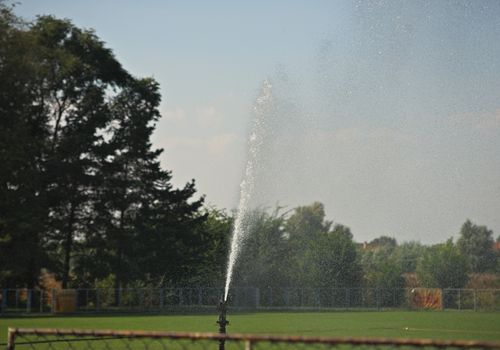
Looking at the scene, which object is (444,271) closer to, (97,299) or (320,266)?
(320,266)

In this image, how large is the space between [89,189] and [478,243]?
58.7 m

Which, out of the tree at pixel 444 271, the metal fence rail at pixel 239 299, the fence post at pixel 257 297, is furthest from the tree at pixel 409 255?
the fence post at pixel 257 297

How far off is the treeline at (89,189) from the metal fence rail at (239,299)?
7.53ft

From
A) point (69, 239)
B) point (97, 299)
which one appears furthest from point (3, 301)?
point (69, 239)

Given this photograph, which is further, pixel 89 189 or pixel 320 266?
pixel 320 266

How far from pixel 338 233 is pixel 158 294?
73.9 feet

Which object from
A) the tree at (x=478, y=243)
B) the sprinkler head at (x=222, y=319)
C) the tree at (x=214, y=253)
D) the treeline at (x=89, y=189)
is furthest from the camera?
the tree at (x=478, y=243)

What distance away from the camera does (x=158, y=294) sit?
61344 mm

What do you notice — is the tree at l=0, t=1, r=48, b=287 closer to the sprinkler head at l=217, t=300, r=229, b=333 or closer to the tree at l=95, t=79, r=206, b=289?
the tree at l=95, t=79, r=206, b=289

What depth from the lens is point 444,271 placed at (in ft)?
243

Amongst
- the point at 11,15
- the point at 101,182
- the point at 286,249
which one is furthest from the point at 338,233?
the point at 11,15

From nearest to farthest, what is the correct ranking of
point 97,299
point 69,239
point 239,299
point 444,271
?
point 97,299, point 69,239, point 239,299, point 444,271

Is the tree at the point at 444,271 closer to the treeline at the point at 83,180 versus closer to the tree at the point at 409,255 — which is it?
the tree at the point at 409,255

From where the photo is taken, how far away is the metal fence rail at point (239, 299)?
55.6 meters
